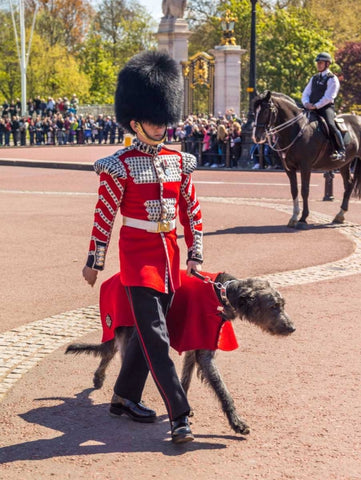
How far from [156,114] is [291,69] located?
168 feet

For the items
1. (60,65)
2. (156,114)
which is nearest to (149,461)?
(156,114)

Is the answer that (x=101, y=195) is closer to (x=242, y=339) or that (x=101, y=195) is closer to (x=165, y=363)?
(x=165, y=363)

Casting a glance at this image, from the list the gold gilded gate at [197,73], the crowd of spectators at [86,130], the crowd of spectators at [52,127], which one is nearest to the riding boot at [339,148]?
the crowd of spectators at [86,130]

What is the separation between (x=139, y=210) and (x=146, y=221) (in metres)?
0.07

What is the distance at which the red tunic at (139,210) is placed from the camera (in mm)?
5031

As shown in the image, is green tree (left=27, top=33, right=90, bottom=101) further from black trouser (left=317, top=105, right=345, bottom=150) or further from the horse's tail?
black trouser (left=317, top=105, right=345, bottom=150)

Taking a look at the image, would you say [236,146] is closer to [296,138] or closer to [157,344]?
[296,138]

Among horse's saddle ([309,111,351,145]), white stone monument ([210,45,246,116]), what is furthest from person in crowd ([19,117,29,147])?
horse's saddle ([309,111,351,145])

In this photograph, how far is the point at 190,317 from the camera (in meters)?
5.18

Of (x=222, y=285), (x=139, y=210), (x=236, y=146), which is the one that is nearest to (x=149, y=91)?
(x=139, y=210)

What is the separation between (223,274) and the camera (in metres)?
5.23

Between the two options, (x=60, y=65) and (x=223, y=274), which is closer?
(x=223, y=274)

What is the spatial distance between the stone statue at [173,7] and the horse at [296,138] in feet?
106

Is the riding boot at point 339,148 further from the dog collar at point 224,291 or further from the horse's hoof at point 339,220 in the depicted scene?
the dog collar at point 224,291
